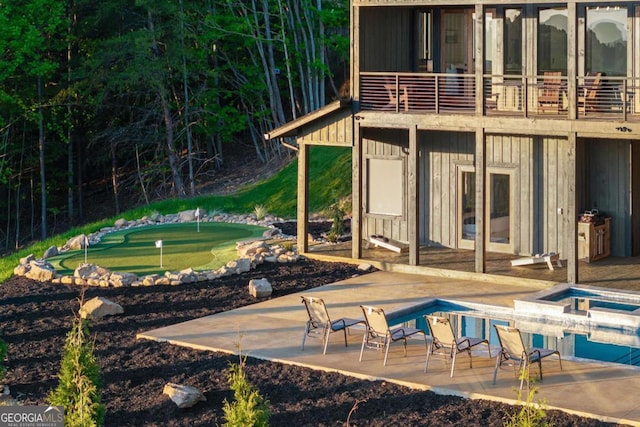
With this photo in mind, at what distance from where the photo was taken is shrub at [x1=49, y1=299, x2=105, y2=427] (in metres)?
13.6

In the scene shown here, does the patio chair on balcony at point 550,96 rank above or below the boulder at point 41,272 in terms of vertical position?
above

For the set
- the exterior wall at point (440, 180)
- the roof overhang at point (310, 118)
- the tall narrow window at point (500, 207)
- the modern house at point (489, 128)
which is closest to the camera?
the modern house at point (489, 128)

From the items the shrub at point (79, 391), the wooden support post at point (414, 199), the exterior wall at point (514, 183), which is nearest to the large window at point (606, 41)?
the exterior wall at point (514, 183)

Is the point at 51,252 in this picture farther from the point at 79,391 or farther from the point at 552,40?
the point at 79,391

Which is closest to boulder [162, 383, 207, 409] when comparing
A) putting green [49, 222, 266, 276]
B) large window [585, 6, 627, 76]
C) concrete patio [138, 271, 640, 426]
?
concrete patio [138, 271, 640, 426]

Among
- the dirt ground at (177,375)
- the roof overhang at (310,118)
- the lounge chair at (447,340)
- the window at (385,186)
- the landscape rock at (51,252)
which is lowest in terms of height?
the dirt ground at (177,375)

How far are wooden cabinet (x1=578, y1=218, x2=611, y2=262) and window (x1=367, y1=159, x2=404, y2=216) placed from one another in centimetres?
433

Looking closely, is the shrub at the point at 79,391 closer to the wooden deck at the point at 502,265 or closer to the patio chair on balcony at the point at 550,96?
the wooden deck at the point at 502,265

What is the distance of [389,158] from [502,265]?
13.6 ft

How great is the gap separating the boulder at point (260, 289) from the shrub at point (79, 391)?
6.76m

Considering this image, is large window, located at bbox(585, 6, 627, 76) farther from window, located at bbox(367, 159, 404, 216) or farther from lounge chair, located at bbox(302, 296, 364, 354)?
lounge chair, located at bbox(302, 296, 364, 354)

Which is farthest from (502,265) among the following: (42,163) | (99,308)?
(42,163)

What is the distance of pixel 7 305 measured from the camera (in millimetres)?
21906

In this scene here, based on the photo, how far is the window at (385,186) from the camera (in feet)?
87.6
